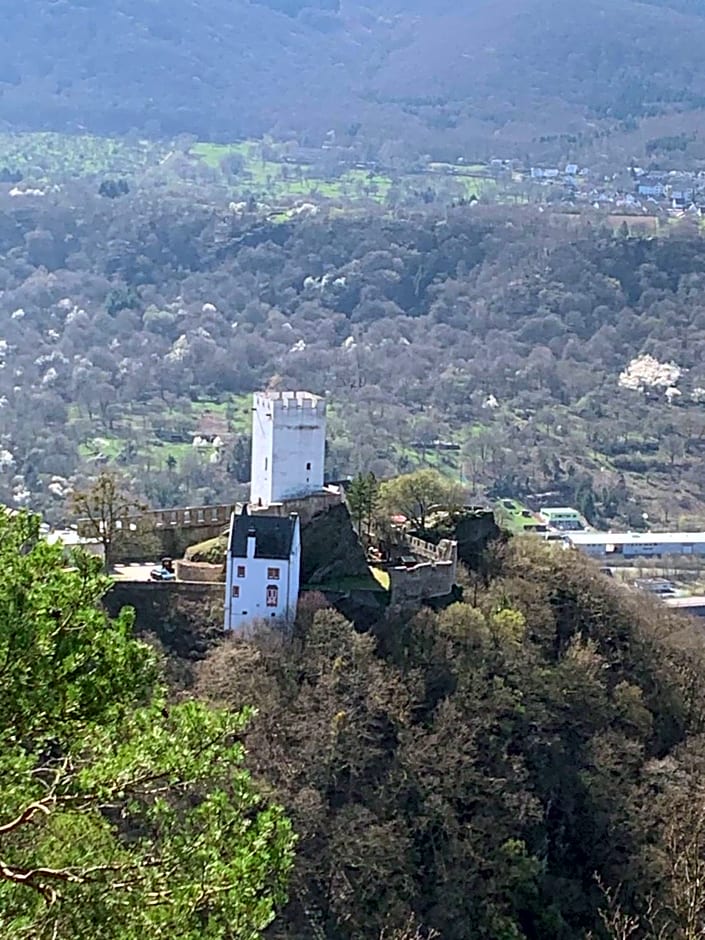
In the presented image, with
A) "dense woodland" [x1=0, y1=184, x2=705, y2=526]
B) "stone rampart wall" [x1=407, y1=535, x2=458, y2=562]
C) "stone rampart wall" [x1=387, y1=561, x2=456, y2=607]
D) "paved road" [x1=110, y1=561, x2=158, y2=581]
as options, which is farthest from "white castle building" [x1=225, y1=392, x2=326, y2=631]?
"dense woodland" [x1=0, y1=184, x2=705, y2=526]

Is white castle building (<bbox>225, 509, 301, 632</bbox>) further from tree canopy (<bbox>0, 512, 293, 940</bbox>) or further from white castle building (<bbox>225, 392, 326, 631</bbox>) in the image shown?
tree canopy (<bbox>0, 512, 293, 940</bbox>)

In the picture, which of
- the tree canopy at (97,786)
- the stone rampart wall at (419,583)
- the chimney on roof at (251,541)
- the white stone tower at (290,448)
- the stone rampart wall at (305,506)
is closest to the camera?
the tree canopy at (97,786)

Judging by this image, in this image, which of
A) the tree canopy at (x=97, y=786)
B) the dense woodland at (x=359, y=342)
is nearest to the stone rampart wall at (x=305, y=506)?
the tree canopy at (x=97, y=786)

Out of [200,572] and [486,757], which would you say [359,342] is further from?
[486,757]

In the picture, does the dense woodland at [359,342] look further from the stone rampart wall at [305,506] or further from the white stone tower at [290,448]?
the stone rampart wall at [305,506]

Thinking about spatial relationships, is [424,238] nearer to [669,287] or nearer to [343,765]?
[669,287]

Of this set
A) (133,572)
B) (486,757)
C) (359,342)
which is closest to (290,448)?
(133,572)
